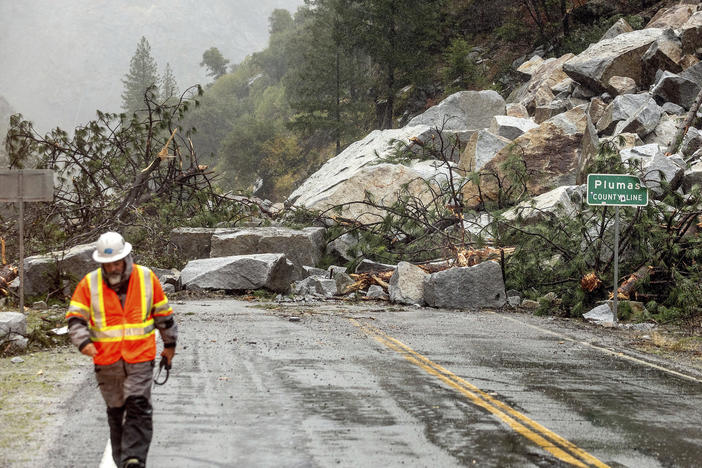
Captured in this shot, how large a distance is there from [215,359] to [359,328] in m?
3.81

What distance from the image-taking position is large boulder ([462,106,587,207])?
81.4ft

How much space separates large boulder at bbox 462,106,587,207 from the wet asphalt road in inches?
500

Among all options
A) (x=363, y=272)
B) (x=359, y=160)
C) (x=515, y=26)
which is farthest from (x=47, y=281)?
(x=515, y=26)

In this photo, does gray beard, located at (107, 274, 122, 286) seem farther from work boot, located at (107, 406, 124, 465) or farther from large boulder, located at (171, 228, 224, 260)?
large boulder, located at (171, 228, 224, 260)

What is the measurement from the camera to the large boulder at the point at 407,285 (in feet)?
57.1

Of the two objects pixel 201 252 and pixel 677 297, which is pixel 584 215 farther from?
pixel 201 252

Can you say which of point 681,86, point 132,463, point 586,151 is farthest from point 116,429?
point 681,86

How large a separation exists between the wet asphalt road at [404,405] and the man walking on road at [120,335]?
0.55 meters

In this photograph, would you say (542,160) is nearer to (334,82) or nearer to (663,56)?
(663,56)

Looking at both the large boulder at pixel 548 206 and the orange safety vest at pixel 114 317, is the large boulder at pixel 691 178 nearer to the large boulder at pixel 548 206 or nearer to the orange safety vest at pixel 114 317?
the large boulder at pixel 548 206

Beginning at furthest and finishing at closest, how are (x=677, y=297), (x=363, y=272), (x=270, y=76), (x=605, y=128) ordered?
1. (x=270, y=76)
2. (x=605, y=128)
3. (x=363, y=272)
4. (x=677, y=297)

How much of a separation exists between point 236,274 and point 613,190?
342 inches

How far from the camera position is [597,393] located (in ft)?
26.7

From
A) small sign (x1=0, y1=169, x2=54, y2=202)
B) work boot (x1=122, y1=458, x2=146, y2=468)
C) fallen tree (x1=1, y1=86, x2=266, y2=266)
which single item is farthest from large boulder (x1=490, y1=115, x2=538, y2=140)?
work boot (x1=122, y1=458, x2=146, y2=468)
